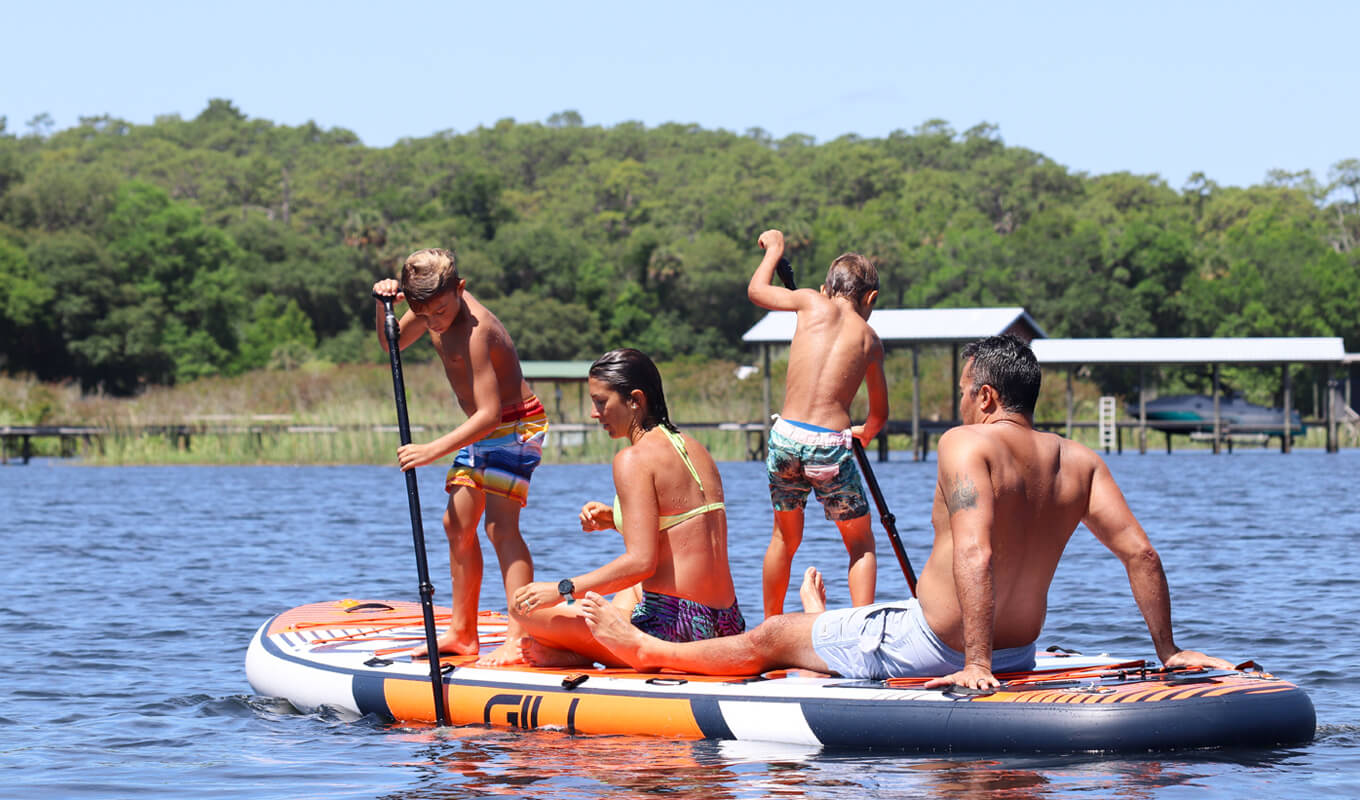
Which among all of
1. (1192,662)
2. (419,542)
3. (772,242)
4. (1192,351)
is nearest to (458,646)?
(419,542)

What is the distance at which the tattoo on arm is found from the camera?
19.8ft

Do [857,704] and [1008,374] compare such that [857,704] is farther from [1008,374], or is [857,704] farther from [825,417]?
[825,417]

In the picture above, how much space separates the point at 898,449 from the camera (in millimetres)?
49562

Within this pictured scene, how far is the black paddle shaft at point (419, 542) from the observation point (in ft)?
25.2

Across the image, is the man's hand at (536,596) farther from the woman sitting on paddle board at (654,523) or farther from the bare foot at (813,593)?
the bare foot at (813,593)

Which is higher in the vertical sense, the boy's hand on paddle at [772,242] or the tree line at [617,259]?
the tree line at [617,259]

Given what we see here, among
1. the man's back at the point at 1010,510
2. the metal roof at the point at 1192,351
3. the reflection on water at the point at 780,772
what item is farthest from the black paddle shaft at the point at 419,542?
the metal roof at the point at 1192,351

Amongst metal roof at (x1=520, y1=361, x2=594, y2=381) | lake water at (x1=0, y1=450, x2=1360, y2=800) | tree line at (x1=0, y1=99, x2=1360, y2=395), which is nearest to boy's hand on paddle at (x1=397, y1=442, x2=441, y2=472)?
lake water at (x1=0, y1=450, x2=1360, y2=800)

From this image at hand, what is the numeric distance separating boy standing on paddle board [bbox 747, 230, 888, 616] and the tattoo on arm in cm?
201

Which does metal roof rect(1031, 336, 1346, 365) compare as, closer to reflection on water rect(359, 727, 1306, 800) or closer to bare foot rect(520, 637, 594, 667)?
bare foot rect(520, 637, 594, 667)

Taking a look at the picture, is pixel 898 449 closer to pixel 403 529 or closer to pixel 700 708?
pixel 403 529

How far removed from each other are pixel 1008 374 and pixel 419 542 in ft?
9.92

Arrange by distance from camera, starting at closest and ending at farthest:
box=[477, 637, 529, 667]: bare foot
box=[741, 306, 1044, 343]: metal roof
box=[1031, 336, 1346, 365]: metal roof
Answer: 1. box=[477, 637, 529, 667]: bare foot
2. box=[741, 306, 1044, 343]: metal roof
3. box=[1031, 336, 1346, 365]: metal roof

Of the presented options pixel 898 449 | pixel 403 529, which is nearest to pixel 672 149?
pixel 898 449
